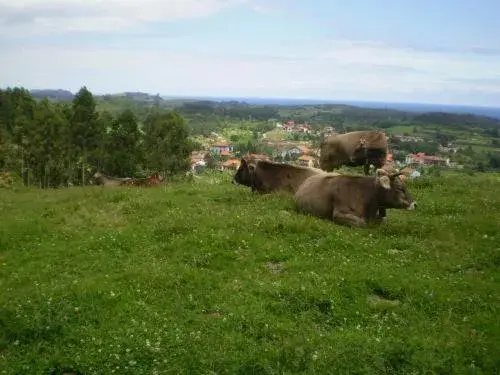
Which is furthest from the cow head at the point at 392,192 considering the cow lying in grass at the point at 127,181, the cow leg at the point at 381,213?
the cow lying in grass at the point at 127,181

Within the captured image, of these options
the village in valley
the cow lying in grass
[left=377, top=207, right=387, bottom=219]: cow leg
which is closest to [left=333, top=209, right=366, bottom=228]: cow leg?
[left=377, top=207, right=387, bottom=219]: cow leg

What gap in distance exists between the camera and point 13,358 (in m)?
10.7

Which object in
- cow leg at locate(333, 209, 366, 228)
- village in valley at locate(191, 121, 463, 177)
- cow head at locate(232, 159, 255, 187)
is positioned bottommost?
village in valley at locate(191, 121, 463, 177)

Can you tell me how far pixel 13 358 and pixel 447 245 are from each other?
44.2 feet

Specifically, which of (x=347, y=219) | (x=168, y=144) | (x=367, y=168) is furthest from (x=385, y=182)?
(x=168, y=144)

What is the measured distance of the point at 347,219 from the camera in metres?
19.4

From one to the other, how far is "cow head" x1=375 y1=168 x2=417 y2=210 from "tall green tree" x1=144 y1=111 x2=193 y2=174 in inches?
1741

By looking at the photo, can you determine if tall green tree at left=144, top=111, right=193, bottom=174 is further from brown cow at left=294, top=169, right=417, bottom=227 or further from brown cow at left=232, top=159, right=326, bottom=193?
brown cow at left=294, top=169, right=417, bottom=227

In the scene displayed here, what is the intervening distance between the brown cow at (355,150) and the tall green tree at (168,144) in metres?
29.3

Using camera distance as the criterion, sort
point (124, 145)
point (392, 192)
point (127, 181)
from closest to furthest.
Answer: point (392, 192), point (127, 181), point (124, 145)

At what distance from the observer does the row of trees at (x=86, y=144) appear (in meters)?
61.4

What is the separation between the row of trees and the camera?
6138cm

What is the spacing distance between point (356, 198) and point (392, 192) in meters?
1.42

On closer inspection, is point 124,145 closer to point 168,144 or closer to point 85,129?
point 85,129
